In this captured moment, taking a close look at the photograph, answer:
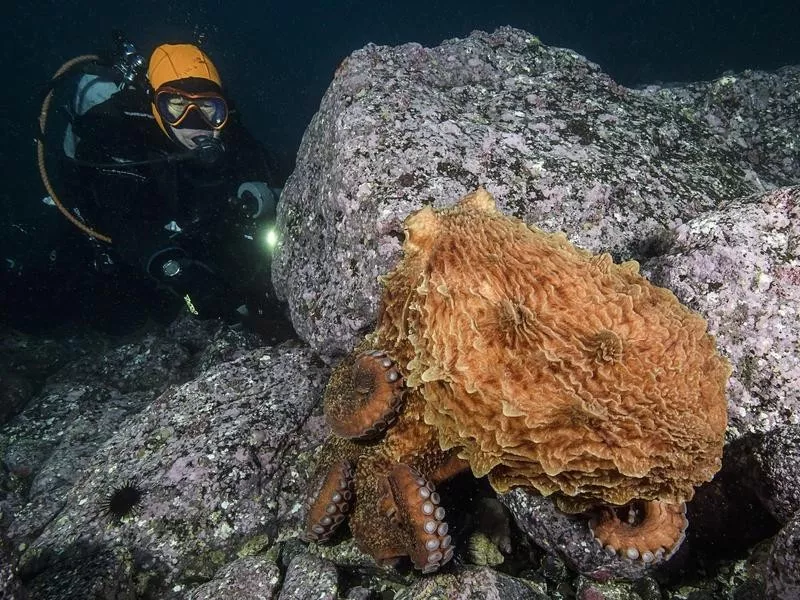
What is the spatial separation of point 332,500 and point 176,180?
6829 mm

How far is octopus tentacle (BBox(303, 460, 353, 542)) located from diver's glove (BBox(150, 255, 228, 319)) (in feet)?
18.1

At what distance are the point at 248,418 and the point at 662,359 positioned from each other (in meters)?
3.59

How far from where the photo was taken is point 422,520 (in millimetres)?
2568

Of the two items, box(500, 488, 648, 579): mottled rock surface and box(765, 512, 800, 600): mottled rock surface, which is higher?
box(765, 512, 800, 600): mottled rock surface

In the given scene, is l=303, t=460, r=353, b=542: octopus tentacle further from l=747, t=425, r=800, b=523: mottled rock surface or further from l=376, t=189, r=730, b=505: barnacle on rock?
l=747, t=425, r=800, b=523: mottled rock surface

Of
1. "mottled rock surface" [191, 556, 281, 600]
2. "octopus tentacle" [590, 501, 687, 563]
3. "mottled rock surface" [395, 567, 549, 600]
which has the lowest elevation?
"mottled rock surface" [191, 556, 281, 600]

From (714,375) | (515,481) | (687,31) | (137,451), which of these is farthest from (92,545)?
(687,31)

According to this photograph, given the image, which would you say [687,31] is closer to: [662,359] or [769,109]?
[769,109]

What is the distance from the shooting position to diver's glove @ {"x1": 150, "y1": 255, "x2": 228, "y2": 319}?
24.7ft

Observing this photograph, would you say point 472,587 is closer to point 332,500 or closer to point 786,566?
point 332,500

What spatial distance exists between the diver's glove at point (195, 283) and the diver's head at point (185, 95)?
201 cm

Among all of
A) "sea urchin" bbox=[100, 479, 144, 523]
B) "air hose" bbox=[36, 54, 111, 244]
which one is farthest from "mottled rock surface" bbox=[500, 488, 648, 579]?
"air hose" bbox=[36, 54, 111, 244]

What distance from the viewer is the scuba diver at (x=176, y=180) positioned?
7.74 meters

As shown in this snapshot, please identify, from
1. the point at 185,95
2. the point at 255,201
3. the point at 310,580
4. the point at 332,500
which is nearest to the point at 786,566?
the point at 332,500
